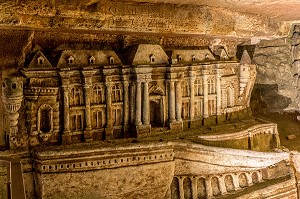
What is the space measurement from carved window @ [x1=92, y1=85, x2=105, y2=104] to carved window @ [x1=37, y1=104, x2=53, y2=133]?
1.00 m

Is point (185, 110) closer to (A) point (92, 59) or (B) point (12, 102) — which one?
(A) point (92, 59)

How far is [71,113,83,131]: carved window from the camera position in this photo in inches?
278

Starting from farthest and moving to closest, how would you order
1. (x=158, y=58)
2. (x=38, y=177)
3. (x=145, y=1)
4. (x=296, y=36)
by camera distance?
(x=296, y=36) < (x=158, y=58) < (x=145, y=1) < (x=38, y=177)

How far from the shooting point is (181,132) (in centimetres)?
820

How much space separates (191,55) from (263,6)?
2.10 m

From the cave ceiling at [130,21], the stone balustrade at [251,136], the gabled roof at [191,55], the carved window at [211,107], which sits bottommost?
the stone balustrade at [251,136]

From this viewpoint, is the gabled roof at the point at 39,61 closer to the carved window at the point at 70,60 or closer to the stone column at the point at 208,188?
the carved window at the point at 70,60

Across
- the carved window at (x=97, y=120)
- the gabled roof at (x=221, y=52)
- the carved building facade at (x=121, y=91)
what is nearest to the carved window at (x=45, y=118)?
the carved building facade at (x=121, y=91)

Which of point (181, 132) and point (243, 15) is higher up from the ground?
point (243, 15)

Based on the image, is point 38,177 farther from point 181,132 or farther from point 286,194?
point 286,194

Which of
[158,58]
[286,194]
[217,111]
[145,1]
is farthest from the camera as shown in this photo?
[217,111]

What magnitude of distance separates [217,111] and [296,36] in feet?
14.6

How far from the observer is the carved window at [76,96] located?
704 centimetres

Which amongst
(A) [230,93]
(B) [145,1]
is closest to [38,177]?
(B) [145,1]
